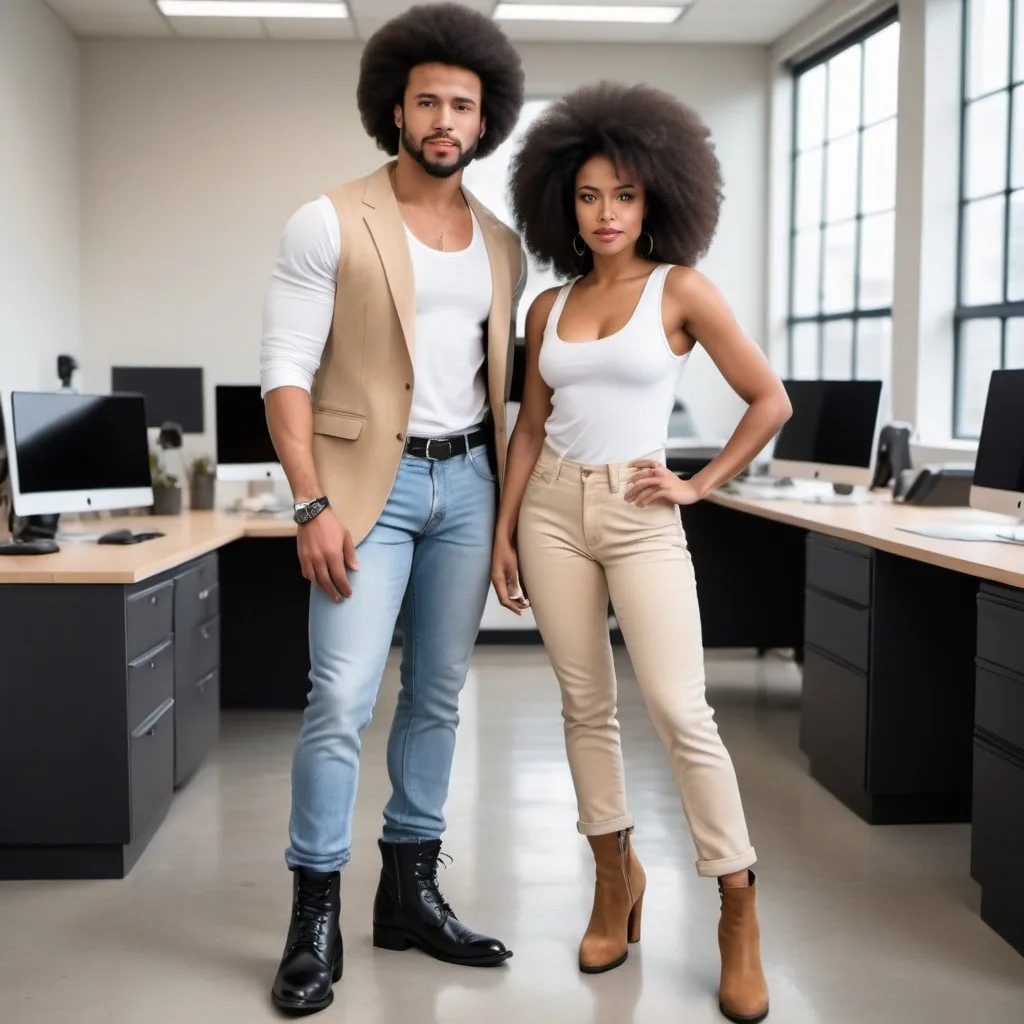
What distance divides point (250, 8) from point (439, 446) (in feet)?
17.7

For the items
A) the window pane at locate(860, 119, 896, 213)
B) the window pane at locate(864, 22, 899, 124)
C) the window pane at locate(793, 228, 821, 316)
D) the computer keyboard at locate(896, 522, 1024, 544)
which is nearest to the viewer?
the computer keyboard at locate(896, 522, 1024, 544)

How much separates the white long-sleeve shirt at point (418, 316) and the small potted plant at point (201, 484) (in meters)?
2.61

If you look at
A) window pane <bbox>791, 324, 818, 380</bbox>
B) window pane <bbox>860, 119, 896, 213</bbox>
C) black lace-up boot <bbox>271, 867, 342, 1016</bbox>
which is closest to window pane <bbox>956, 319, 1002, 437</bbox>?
window pane <bbox>860, 119, 896, 213</bbox>

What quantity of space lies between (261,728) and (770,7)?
479 centimetres

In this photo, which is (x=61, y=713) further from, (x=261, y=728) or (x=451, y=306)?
(x=261, y=728)

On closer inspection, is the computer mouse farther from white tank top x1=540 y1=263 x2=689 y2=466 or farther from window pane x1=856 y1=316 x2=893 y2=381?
window pane x1=856 y1=316 x2=893 y2=381

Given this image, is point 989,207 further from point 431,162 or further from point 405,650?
point 405,650

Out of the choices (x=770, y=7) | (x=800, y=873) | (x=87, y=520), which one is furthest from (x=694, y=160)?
(x=770, y=7)

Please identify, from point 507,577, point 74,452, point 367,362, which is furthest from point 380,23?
point 507,577

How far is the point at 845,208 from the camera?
6.97m

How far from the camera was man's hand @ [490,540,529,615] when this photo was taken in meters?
2.33

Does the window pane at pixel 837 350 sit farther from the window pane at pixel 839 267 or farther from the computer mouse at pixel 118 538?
the computer mouse at pixel 118 538

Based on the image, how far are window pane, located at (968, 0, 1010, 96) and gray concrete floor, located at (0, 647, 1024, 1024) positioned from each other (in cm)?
334

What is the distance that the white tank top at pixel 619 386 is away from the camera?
2199 mm
